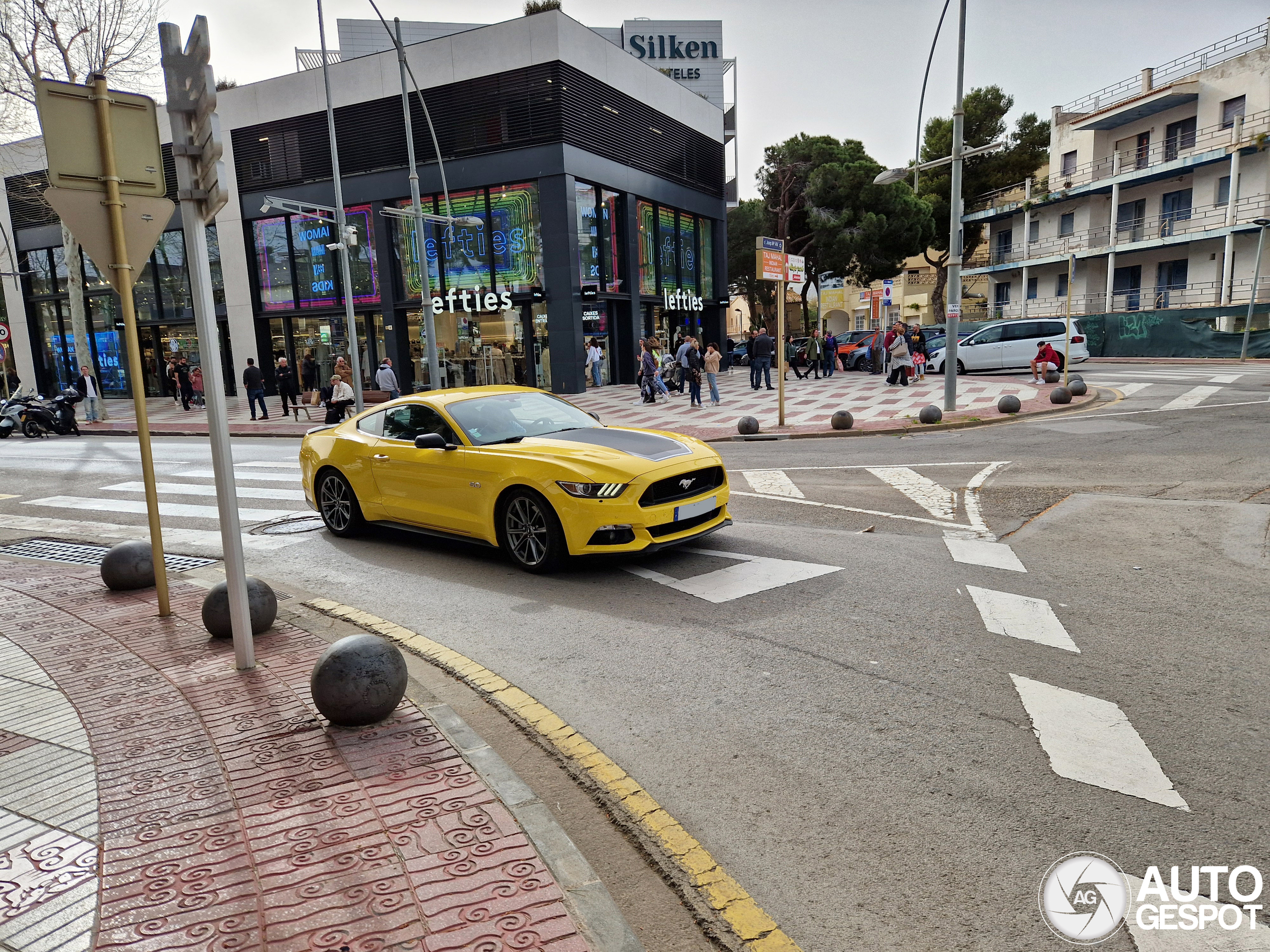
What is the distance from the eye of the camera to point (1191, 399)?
17.0m

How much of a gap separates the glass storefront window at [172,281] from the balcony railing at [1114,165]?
43.8 metres

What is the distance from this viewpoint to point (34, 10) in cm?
2425

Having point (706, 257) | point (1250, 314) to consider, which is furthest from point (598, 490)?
point (706, 257)

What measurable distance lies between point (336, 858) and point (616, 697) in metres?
1.80

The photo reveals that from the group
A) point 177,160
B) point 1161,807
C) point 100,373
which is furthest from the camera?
point 100,373

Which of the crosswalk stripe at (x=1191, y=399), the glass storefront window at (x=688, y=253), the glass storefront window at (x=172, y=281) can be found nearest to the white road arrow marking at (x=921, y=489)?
the crosswalk stripe at (x=1191, y=399)

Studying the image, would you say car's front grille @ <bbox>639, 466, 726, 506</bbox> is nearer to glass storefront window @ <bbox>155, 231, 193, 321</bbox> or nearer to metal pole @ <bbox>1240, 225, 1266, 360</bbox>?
metal pole @ <bbox>1240, 225, 1266, 360</bbox>

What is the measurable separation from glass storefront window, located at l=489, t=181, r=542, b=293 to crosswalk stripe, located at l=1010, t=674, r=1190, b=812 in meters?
25.6

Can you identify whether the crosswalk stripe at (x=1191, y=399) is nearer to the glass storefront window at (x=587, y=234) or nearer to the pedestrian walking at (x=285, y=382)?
the glass storefront window at (x=587, y=234)

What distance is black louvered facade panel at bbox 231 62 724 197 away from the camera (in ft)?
88.5

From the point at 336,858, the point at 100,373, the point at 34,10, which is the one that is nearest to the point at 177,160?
the point at 336,858

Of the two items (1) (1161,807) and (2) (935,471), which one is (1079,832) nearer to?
(1) (1161,807)

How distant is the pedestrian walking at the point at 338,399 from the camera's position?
2008 cm

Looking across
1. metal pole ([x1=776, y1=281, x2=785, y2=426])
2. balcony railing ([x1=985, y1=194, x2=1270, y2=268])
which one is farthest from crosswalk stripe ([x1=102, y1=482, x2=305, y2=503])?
balcony railing ([x1=985, y1=194, x2=1270, y2=268])
